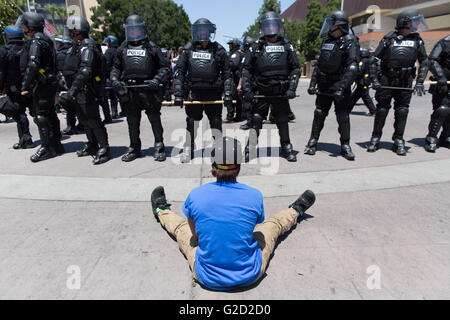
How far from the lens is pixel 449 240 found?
2.96 m

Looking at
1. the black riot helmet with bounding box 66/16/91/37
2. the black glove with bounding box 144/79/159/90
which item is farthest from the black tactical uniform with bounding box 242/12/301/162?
the black riot helmet with bounding box 66/16/91/37

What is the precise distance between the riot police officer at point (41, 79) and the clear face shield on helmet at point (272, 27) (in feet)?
11.2

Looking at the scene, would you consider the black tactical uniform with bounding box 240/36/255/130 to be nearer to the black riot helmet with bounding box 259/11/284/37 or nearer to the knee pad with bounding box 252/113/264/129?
the knee pad with bounding box 252/113/264/129

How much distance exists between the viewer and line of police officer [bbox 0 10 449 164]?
499 centimetres

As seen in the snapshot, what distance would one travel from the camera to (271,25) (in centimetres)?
486

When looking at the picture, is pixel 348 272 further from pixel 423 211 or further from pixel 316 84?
pixel 316 84

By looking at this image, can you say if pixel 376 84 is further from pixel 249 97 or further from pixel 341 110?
pixel 249 97

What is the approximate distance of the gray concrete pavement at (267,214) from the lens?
2404 millimetres

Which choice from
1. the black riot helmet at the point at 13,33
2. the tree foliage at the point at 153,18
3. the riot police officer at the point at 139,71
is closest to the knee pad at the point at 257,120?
the riot police officer at the point at 139,71

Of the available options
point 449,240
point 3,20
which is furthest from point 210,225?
point 3,20

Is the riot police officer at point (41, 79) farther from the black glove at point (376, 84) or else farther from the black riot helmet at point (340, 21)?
the black glove at point (376, 84)

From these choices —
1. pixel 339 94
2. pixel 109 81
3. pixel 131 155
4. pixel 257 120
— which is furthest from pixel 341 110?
pixel 109 81

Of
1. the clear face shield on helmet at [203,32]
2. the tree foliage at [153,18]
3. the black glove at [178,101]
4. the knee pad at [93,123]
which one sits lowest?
the knee pad at [93,123]

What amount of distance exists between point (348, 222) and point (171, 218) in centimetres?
179
